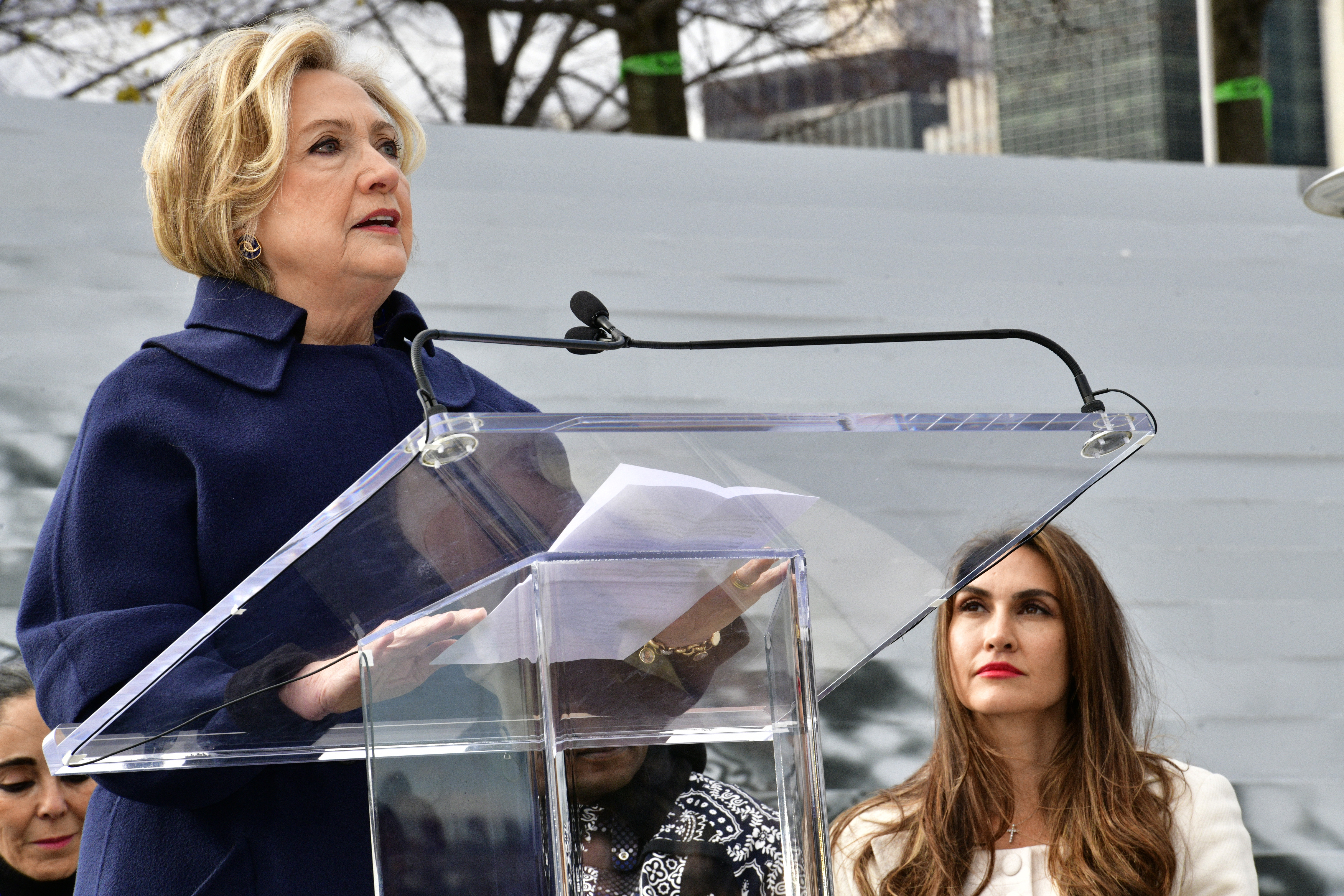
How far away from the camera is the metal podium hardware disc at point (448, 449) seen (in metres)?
0.86

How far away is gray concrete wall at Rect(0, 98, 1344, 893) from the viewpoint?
3.28 metres

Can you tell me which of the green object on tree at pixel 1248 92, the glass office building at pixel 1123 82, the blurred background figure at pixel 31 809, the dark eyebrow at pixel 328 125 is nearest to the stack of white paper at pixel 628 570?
the dark eyebrow at pixel 328 125

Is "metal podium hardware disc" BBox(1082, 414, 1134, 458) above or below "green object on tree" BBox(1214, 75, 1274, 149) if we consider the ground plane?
below

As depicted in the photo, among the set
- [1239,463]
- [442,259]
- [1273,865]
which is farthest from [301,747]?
[1239,463]

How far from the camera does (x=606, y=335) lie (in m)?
1.17

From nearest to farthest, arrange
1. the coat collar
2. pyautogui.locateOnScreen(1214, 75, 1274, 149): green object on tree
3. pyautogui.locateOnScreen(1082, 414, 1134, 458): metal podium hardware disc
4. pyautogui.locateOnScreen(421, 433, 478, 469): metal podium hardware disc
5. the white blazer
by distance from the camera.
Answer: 1. pyautogui.locateOnScreen(421, 433, 478, 469): metal podium hardware disc
2. pyautogui.locateOnScreen(1082, 414, 1134, 458): metal podium hardware disc
3. the coat collar
4. the white blazer
5. pyautogui.locateOnScreen(1214, 75, 1274, 149): green object on tree

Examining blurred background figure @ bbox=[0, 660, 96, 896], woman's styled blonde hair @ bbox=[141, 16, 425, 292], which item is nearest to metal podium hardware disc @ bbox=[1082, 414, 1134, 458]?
woman's styled blonde hair @ bbox=[141, 16, 425, 292]

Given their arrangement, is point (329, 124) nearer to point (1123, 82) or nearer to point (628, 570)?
point (628, 570)

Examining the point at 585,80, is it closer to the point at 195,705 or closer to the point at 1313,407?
the point at 1313,407

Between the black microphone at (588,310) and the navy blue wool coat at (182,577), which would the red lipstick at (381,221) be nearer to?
the navy blue wool coat at (182,577)

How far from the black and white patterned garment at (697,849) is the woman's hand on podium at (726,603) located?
101 millimetres

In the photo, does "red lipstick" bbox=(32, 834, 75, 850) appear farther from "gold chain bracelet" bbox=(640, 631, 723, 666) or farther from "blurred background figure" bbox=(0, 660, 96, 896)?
"gold chain bracelet" bbox=(640, 631, 723, 666)

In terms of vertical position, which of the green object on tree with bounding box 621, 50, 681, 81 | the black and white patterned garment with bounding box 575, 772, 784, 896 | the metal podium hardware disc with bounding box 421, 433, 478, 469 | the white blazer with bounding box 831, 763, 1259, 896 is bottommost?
the white blazer with bounding box 831, 763, 1259, 896

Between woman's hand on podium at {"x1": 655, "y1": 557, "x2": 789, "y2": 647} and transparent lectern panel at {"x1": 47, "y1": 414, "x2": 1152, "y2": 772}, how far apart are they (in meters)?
0.01
